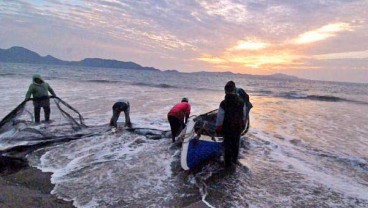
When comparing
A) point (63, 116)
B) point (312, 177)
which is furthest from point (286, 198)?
point (63, 116)

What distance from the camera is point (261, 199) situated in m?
6.22

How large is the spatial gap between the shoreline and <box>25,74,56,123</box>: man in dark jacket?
3.50m

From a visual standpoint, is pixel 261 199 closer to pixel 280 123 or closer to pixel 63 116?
pixel 63 116

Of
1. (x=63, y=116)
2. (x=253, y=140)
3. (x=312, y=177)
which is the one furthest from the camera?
(x=253, y=140)

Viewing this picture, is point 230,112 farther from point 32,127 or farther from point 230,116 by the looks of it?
point 32,127

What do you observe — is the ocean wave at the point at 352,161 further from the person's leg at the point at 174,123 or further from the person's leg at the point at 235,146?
the person's leg at the point at 174,123

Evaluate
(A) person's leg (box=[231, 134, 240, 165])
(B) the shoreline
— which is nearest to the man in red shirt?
(A) person's leg (box=[231, 134, 240, 165])

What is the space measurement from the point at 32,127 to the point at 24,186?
399cm

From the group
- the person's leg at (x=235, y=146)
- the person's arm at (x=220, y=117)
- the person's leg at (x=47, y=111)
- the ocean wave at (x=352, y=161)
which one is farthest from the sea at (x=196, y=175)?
the person's leg at (x=47, y=111)

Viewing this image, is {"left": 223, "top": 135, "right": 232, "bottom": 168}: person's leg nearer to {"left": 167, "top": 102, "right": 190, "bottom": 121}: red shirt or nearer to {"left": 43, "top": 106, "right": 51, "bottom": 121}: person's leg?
{"left": 167, "top": 102, "right": 190, "bottom": 121}: red shirt

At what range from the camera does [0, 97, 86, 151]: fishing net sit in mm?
8797

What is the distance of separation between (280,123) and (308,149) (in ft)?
20.3

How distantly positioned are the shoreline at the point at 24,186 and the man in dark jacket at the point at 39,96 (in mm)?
3503

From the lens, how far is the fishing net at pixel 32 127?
28.9ft
